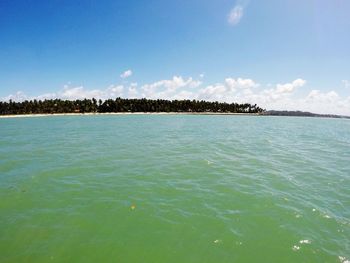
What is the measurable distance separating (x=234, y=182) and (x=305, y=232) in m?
6.65

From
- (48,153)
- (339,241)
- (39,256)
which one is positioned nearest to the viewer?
(39,256)

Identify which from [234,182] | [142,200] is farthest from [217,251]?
[234,182]

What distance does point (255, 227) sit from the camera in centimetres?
1056

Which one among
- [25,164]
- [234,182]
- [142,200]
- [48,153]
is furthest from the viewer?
[48,153]

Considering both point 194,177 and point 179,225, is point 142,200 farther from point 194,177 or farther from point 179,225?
point 194,177

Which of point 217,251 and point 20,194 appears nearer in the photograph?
point 217,251

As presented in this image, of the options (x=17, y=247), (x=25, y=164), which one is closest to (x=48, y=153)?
(x=25, y=164)

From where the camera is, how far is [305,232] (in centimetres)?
1030

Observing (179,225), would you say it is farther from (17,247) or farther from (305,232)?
(17,247)

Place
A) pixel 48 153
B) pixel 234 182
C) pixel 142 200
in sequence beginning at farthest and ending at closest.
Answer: pixel 48 153, pixel 234 182, pixel 142 200

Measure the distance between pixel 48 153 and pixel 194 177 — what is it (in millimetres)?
17128

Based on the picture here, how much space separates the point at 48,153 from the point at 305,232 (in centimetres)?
2479

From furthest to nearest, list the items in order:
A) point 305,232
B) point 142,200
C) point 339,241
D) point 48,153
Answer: point 48,153 → point 142,200 → point 305,232 → point 339,241

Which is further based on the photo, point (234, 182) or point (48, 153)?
point (48, 153)
